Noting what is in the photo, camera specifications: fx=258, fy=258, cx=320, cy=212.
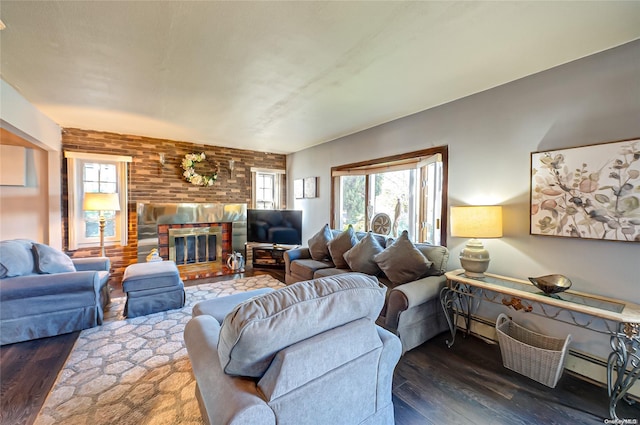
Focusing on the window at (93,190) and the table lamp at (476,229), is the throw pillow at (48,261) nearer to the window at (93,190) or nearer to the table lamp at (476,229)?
the window at (93,190)

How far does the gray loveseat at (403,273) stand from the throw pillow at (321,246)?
90 mm

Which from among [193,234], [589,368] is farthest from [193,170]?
[589,368]

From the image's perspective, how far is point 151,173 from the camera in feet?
15.3

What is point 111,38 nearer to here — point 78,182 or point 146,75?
point 146,75

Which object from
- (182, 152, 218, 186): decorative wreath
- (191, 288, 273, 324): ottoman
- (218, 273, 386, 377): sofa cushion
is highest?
(182, 152, 218, 186): decorative wreath

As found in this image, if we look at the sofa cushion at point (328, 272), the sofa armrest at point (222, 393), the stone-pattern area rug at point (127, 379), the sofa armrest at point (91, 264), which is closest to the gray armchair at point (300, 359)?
the sofa armrest at point (222, 393)

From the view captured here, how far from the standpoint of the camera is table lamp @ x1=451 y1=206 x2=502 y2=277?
230cm

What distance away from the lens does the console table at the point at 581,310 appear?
1.60 m

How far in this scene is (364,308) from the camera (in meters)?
1.32

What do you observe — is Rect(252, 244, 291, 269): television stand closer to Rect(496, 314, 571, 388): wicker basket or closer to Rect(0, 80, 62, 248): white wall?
Rect(0, 80, 62, 248): white wall

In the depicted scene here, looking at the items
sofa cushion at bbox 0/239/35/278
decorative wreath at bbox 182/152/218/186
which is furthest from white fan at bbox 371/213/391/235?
sofa cushion at bbox 0/239/35/278

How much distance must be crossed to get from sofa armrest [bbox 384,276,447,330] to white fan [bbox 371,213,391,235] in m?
1.39

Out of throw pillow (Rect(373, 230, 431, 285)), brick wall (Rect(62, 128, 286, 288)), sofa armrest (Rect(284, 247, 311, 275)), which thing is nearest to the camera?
throw pillow (Rect(373, 230, 431, 285))

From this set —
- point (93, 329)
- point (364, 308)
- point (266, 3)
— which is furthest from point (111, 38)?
point (93, 329)
